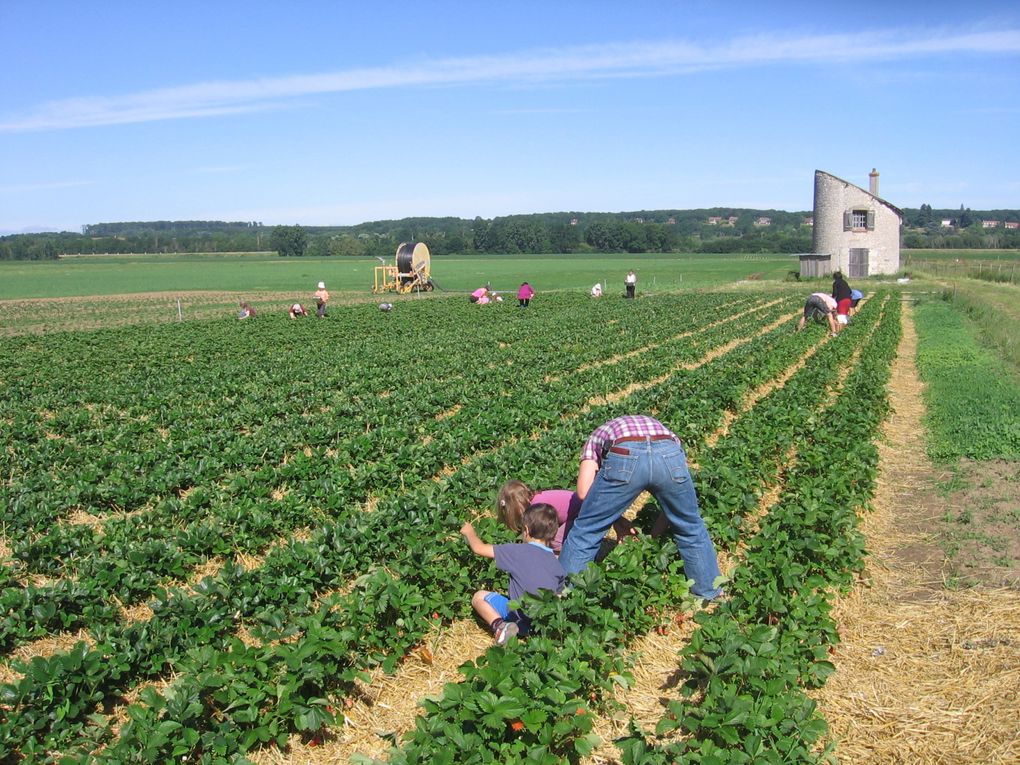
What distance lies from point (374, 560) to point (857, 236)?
52.1 meters

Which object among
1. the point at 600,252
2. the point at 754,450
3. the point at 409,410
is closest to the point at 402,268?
the point at 409,410

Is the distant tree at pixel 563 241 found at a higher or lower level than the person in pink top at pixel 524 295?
higher

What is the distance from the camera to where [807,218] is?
185 metres

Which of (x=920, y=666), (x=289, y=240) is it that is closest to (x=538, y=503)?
(x=920, y=666)

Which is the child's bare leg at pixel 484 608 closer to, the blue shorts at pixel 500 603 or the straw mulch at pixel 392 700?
the blue shorts at pixel 500 603

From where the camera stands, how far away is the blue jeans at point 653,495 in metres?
5.70

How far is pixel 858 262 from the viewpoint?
174 ft

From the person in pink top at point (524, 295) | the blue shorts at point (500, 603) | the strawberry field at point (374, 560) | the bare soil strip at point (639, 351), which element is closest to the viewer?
the strawberry field at point (374, 560)

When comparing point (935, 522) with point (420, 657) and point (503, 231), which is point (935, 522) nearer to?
point (420, 657)

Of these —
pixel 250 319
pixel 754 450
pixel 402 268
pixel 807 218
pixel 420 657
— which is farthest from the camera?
pixel 807 218

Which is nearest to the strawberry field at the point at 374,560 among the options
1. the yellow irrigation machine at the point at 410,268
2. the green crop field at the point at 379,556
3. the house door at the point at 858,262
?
the green crop field at the point at 379,556

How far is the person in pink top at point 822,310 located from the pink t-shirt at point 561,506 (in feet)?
52.4

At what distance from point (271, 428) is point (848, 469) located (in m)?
7.14

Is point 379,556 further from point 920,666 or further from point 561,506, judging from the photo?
point 920,666
